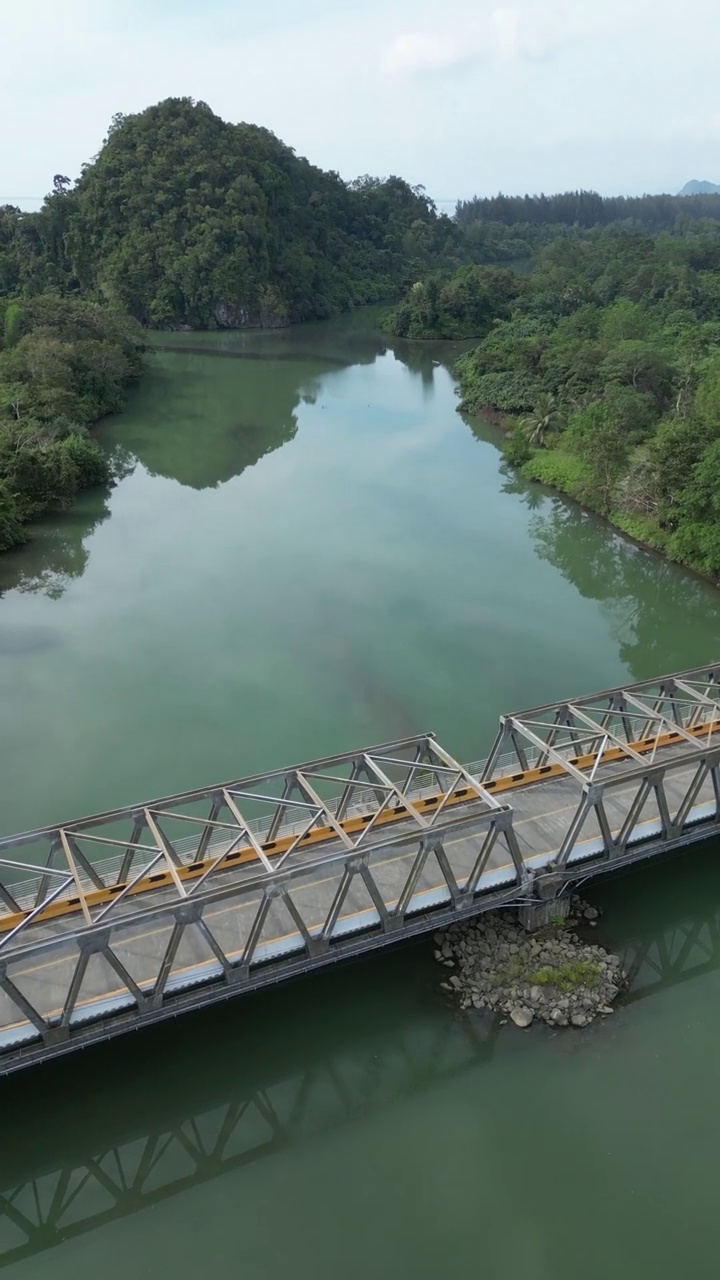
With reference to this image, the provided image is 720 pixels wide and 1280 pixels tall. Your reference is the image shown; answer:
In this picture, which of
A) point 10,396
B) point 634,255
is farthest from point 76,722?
point 634,255

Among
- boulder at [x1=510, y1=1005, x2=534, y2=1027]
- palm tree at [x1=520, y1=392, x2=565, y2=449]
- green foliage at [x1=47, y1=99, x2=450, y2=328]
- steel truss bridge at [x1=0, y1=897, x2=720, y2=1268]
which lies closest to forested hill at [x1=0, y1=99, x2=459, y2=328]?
green foliage at [x1=47, y1=99, x2=450, y2=328]

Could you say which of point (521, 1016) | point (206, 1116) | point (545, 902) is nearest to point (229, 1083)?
point (206, 1116)

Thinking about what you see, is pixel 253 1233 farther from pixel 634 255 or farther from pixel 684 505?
pixel 634 255

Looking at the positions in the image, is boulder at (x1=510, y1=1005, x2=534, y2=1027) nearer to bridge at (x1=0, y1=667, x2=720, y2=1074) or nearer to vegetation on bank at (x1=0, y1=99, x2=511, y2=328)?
bridge at (x1=0, y1=667, x2=720, y2=1074)

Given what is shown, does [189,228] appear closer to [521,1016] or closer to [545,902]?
[545,902]

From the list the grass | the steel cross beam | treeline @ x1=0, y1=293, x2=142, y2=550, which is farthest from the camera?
treeline @ x1=0, y1=293, x2=142, y2=550
